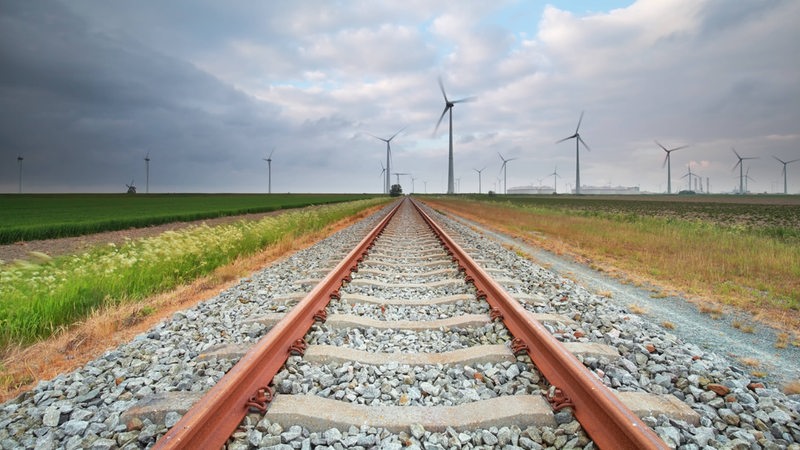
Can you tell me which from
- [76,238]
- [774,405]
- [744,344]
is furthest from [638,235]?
[76,238]

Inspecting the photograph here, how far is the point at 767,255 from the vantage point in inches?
399

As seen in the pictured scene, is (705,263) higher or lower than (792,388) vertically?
higher

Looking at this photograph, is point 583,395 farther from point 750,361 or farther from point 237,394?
point 750,361

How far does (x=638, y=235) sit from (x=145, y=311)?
15660 millimetres

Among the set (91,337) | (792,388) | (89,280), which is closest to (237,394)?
(91,337)

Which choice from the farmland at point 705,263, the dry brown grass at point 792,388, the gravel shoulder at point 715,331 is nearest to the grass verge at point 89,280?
the dry brown grass at point 792,388

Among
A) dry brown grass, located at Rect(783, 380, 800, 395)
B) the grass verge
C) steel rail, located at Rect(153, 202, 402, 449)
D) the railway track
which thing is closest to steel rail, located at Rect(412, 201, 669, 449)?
the railway track

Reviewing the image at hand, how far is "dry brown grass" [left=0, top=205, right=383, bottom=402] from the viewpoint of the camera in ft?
12.1

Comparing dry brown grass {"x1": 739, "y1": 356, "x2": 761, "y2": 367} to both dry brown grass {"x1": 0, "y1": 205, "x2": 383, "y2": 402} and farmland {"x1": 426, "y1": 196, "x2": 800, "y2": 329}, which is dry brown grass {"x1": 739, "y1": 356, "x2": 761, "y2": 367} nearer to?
farmland {"x1": 426, "y1": 196, "x2": 800, "y2": 329}

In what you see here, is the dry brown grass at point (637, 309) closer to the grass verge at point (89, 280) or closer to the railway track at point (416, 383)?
the railway track at point (416, 383)

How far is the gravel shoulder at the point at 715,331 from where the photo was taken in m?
3.89

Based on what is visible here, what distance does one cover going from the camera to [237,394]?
262 cm

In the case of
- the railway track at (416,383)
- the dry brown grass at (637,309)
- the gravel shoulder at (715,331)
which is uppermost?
the railway track at (416,383)

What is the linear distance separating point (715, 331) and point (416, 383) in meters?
4.09
